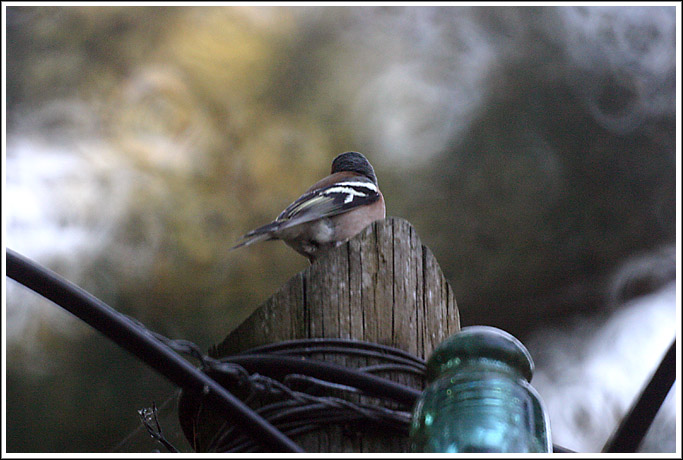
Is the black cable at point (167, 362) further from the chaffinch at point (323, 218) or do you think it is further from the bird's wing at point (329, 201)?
the bird's wing at point (329, 201)

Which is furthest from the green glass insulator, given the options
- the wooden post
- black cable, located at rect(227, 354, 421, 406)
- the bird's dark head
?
the bird's dark head

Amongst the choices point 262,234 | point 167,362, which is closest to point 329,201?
point 262,234

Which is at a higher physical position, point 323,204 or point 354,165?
point 354,165

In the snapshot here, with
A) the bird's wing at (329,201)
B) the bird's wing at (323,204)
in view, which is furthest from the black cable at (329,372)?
the bird's wing at (329,201)

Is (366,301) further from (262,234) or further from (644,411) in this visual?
(262,234)

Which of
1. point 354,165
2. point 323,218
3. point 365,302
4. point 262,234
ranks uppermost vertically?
point 354,165

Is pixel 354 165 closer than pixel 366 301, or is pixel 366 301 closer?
pixel 366 301

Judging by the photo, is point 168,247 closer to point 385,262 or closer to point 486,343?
point 385,262

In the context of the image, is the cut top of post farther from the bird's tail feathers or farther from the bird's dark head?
the bird's dark head
